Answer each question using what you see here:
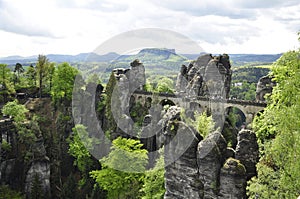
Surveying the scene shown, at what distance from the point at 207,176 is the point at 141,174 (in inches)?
614

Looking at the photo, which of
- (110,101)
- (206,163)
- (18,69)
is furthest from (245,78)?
(206,163)

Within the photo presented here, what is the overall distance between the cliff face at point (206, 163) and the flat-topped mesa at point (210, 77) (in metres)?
27.3

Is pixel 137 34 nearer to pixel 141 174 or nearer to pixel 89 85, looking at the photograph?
pixel 141 174

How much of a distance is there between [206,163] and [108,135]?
2922cm

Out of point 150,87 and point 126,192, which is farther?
point 150,87

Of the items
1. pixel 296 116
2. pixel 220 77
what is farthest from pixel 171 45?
pixel 296 116

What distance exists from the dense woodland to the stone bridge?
433 cm

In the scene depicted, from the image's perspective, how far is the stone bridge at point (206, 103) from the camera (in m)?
44.1

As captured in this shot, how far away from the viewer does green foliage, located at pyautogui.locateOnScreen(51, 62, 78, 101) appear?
52.8 m

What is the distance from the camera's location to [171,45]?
36750 millimetres

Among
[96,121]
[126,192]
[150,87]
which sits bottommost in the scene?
[126,192]

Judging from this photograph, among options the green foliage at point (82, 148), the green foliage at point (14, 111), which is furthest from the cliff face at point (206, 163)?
the green foliage at point (14, 111)

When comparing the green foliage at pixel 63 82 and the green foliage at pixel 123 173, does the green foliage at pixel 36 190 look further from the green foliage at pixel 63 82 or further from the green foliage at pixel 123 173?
the green foliage at pixel 63 82

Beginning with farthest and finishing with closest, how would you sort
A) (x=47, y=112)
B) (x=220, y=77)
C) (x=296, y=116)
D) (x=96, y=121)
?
(x=47, y=112)
(x=96, y=121)
(x=220, y=77)
(x=296, y=116)
